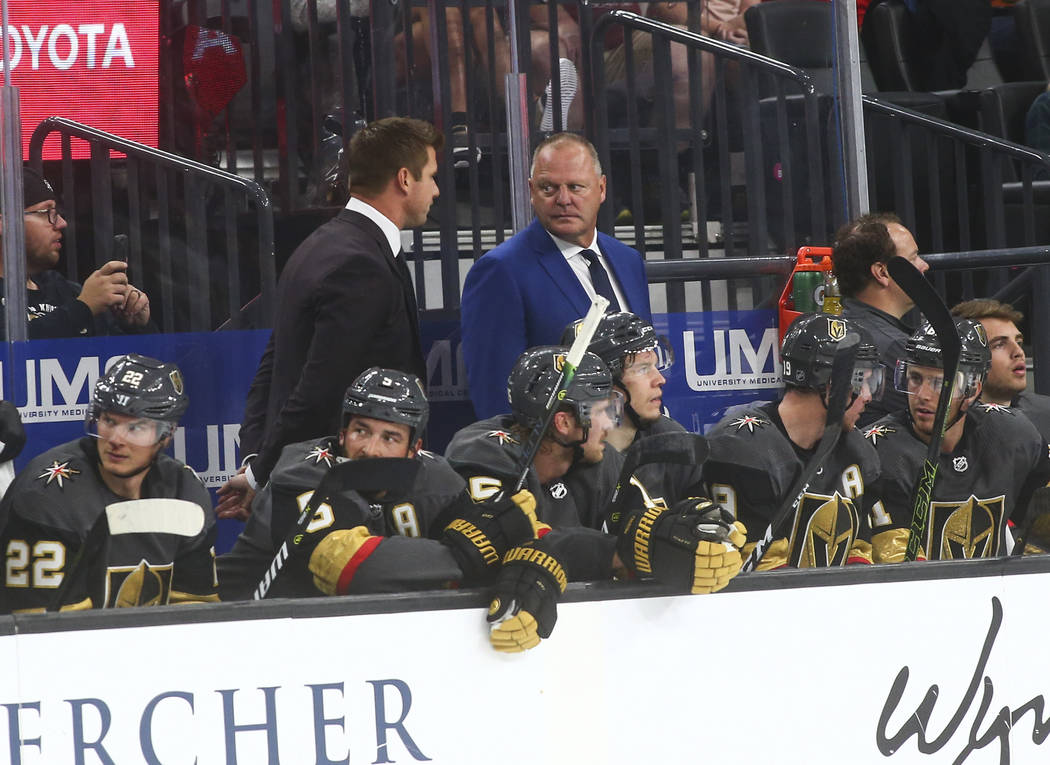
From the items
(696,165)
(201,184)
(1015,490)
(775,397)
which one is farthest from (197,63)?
(1015,490)

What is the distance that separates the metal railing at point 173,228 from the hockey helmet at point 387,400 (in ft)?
2.98

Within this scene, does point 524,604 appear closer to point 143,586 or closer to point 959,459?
point 143,586

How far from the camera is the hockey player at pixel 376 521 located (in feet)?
8.59

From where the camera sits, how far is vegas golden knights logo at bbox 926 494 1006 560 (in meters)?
3.60

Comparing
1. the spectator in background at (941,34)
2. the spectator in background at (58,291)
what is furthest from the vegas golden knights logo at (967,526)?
the spectator in background at (941,34)

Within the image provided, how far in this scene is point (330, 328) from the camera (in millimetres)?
3467

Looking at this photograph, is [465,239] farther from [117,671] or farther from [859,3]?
[859,3]

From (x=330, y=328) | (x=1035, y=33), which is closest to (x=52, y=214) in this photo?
(x=330, y=328)

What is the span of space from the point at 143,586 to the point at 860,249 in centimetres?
213

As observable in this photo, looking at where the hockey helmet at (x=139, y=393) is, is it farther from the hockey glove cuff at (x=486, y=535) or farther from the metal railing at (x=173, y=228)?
the hockey glove cuff at (x=486, y=535)

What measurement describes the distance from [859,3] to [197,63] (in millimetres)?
3779

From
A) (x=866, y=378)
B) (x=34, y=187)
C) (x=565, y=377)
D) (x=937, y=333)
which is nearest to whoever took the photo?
(x=565, y=377)
